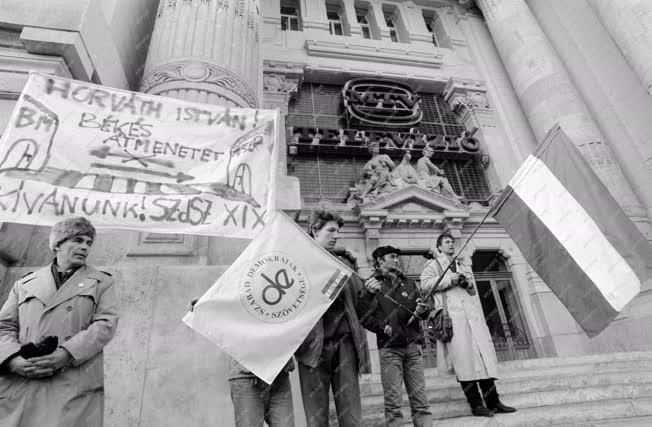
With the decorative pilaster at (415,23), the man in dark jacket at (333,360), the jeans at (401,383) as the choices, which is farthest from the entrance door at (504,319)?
the decorative pilaster at (415,23)

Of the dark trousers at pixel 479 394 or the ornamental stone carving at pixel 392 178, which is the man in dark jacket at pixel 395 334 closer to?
the dark trousers at pixel 479 394

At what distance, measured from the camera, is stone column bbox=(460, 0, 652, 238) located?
37.4 feet

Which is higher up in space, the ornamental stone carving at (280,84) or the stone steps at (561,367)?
the ornamental stone carving at (280,84)

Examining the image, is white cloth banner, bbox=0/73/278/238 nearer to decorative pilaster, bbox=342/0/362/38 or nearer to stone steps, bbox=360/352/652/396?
stone steps, bbox=360/352/652/396

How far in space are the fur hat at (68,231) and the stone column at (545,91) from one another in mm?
13016

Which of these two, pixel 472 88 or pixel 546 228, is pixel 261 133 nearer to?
pixel 546 228

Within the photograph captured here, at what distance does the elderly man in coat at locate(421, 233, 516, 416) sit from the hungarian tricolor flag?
1.01 meters

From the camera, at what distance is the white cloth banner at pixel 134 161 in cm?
317

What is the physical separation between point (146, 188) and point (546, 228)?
11.8 feet

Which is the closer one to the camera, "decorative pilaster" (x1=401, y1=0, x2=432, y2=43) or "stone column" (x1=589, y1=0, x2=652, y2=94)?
"stone column" (x1=589, y1=0, x2=652, y2=94)

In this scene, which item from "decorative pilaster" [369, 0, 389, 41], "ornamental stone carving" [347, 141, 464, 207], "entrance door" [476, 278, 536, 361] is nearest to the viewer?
"entrance door" [476, 278, 536, 361]

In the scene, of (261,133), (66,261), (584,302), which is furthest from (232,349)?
(584,302)

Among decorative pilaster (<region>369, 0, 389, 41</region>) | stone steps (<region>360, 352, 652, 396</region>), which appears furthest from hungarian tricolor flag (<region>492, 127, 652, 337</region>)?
decorative pilaster (<region>369, 0, 389, 41</region>)

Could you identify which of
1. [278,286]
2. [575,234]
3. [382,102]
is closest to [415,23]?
[382,102]
